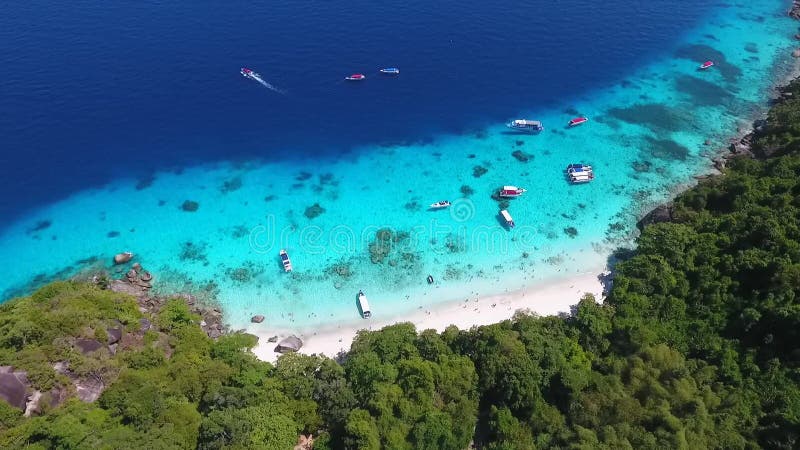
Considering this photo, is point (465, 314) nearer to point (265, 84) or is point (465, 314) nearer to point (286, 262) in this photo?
point (286, 262)

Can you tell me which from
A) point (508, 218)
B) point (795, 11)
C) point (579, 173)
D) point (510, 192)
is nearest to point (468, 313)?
point (508, 218)

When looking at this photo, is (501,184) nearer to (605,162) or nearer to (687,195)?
(605,162)

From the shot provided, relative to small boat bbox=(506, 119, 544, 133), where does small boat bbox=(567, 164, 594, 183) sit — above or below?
below

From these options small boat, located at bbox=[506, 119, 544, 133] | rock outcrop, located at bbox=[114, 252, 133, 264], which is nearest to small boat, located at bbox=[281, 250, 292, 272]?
rock outcrop, located at bbox=[114, 252, 133, 264]

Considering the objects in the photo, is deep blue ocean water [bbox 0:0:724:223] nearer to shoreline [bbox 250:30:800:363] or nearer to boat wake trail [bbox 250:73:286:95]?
boat wake trail [bbox 250:73:286:95]

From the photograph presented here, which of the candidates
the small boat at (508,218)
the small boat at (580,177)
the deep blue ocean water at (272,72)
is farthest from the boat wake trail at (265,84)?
the small boat at (580,177)

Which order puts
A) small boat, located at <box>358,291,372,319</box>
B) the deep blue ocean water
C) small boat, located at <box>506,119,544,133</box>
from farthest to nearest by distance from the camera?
small boat, located at <box>506,119,544,133</box> → the deep blue ocean water → small boat, located at <box>358,291,372,319</box>
